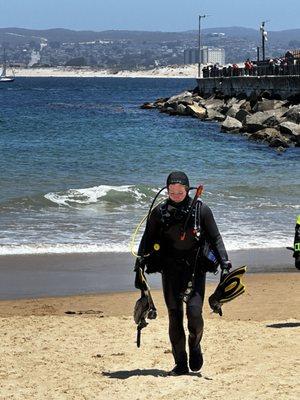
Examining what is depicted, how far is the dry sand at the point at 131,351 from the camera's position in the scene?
22.8ft

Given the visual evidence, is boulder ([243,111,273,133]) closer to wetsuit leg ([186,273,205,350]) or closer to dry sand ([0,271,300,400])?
dry sand ([0,271,300,400])

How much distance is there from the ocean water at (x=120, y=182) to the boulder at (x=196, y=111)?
20.8 ft

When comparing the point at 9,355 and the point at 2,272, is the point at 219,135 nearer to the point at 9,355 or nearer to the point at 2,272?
the point at 2,272

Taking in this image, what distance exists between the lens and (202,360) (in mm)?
7391

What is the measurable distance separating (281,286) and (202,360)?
4401mm

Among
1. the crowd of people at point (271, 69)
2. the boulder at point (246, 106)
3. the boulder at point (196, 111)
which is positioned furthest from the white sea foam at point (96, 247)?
the boulder at point (196, 111)

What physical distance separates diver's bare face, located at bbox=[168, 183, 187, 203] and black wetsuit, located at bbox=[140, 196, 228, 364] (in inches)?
2.2

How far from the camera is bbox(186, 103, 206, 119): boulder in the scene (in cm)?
5347

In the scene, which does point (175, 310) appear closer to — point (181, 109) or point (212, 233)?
point (212, 233)

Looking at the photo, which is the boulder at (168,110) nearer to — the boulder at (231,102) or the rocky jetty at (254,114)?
the rocky jetty at (254,114)

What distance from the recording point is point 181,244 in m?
→ 6.98

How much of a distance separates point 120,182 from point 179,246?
55.1ft

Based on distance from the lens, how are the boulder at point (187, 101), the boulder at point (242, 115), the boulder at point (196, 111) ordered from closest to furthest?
the boulder at point (242, 115) < the boulder at point (196, 111) < the boulder at point (187, 101)

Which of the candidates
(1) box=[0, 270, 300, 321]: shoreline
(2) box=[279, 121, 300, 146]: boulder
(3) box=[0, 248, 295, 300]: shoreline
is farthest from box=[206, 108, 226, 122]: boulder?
(1) box=[0, 270, 300, 321]: shoreline
